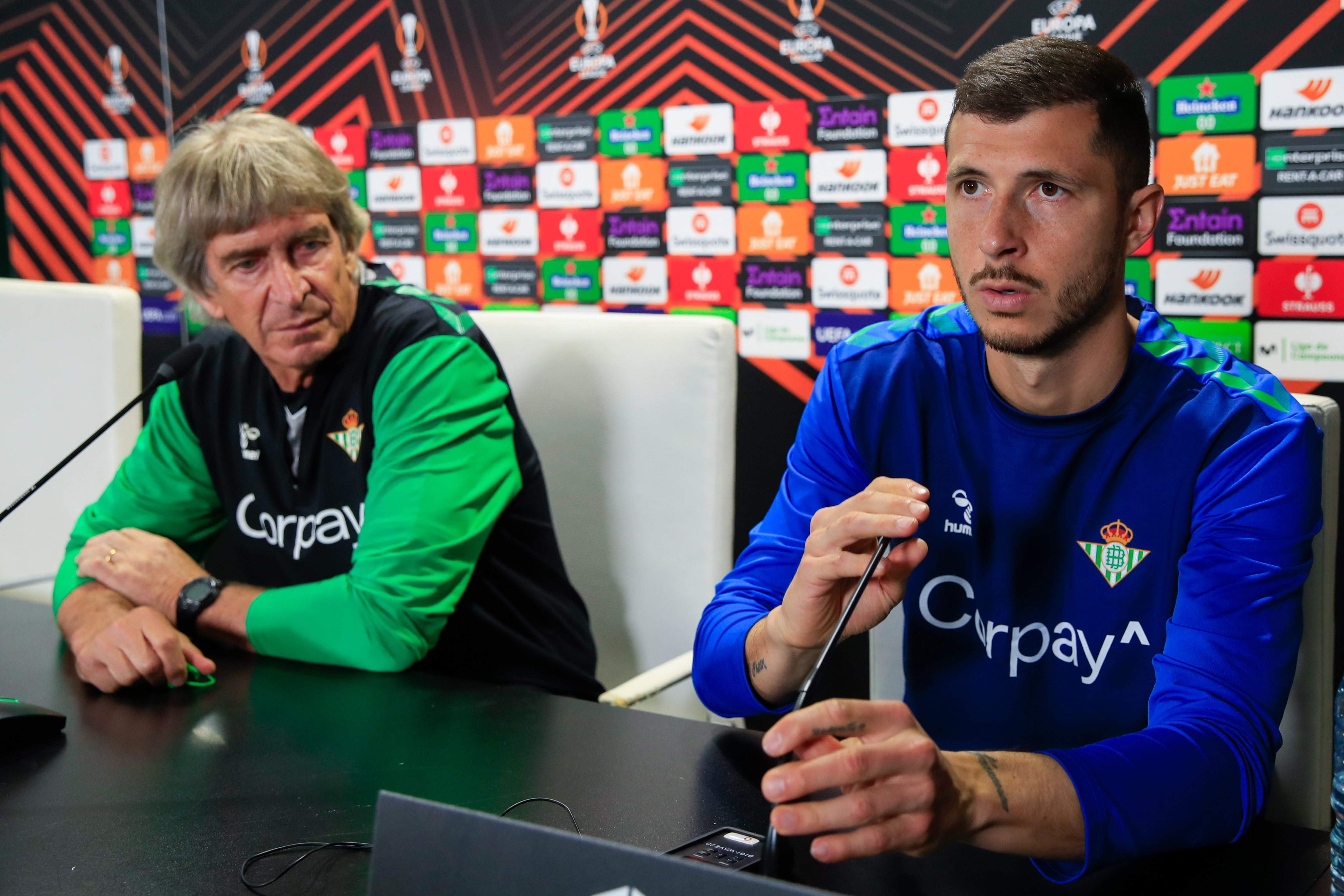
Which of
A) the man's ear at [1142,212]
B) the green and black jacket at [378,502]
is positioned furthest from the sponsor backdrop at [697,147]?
the man's ear at [1142,212]

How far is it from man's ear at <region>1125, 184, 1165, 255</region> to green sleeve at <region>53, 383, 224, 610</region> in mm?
1262

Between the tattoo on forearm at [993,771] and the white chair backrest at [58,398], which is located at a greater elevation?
the white chair backrest at [58,398]

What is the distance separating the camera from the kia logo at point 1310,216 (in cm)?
190

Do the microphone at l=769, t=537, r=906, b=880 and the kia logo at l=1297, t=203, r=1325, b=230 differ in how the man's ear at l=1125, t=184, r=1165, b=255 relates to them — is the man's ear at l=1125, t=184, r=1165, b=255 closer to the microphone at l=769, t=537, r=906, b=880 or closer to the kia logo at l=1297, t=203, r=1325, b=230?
the microphone at l=769, t=537, r=906, b=880

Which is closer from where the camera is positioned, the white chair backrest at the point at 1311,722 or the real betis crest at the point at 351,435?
the white chair backrest at the point at 1311,722

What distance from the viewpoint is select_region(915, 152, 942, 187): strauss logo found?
2225mm

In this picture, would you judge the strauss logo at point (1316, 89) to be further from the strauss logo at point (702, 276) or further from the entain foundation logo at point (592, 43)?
the entain foundation logo at point (592, 43)

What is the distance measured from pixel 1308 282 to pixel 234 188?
5.64ft

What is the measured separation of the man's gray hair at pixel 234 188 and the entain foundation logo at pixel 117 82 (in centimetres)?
185

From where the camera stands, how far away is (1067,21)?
80.7 inches

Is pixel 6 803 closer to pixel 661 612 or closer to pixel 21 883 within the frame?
pixel 21 883

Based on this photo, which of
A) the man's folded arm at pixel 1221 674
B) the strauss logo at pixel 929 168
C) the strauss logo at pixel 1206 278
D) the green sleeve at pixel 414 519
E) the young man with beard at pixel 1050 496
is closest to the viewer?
the man's folded arm at pixel 1221 674

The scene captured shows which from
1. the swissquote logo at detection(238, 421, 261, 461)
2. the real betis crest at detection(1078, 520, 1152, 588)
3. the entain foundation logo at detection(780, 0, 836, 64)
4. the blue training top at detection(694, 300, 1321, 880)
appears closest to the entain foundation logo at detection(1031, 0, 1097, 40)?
the entain foundation logo at detection(780, 0, 836, 64)

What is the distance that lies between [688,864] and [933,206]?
6.25 ft
